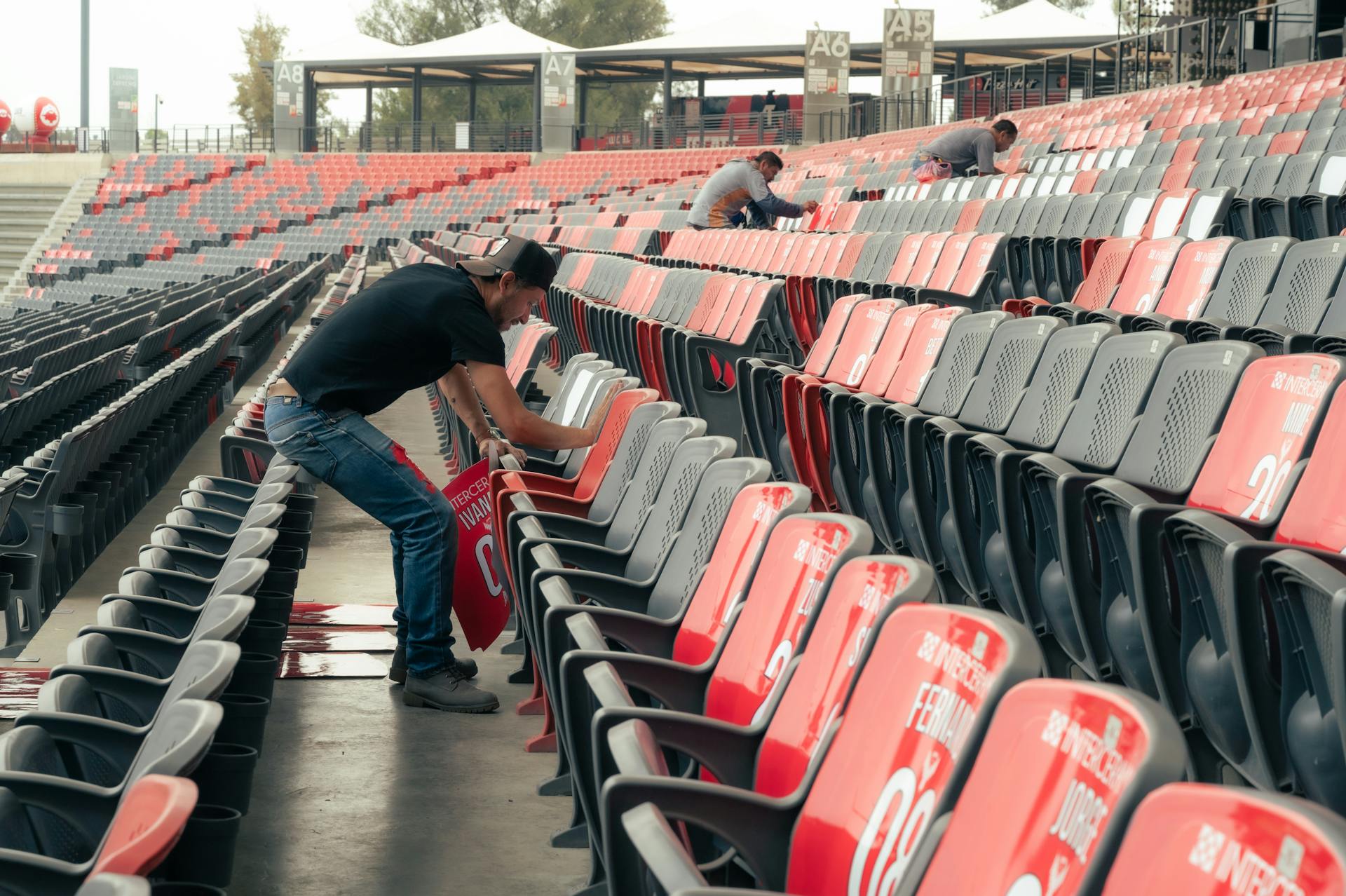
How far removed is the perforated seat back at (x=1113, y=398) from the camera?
9.66 feet

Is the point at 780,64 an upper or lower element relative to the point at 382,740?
upper

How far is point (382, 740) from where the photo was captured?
3.06 m

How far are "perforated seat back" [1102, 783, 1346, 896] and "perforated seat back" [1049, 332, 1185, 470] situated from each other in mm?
2053

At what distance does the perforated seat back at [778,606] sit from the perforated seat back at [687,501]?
1.19ft

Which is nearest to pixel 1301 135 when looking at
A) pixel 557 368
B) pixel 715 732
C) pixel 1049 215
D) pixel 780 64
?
pixel 1049 215

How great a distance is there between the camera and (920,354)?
4047mm

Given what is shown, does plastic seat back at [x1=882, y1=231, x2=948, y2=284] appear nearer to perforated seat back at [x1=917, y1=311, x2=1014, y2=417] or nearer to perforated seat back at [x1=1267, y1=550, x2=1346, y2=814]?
perforated seat back at [x1=917, y1=311, x2=1014, y2=417]

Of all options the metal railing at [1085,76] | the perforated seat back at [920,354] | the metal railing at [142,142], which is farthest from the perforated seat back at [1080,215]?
the metal railing at [142,142]

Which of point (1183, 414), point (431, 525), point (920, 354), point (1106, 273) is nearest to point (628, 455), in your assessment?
point (431, 525)

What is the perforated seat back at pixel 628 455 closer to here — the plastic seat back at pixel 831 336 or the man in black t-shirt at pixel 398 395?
the man in black t-shirt at pixel 398 395

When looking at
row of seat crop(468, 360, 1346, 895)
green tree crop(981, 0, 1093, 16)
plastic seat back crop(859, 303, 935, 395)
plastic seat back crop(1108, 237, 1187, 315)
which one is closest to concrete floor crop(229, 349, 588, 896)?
row of seat crop(468, 360, 1346, 895)

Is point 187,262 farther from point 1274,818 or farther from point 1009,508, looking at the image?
point 1274,818

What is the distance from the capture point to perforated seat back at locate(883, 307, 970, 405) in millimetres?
3963

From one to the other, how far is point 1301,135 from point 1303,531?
6013 millimetres
